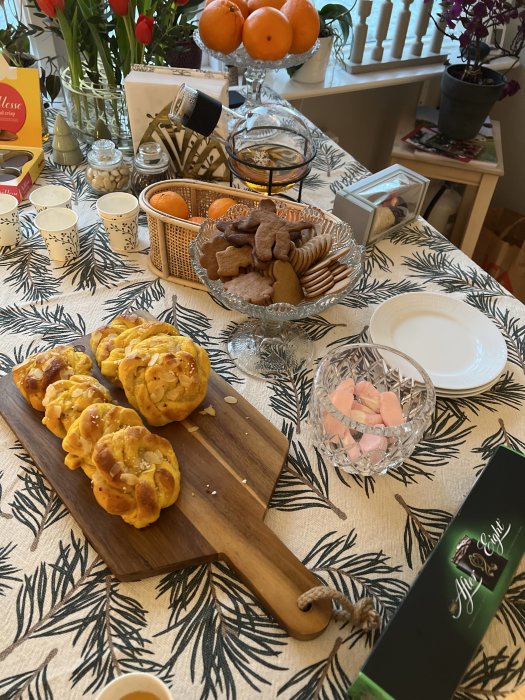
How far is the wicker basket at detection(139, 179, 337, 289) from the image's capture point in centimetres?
97

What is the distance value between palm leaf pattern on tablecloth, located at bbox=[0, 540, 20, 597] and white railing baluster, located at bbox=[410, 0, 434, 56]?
6.47 feet

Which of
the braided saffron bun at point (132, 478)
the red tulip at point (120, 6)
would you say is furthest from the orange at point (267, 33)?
the braided saffron bun at point (132, 478)

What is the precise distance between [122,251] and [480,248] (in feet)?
4.75

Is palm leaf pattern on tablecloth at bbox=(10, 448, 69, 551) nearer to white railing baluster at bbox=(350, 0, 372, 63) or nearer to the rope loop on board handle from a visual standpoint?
the rope loop on board handle

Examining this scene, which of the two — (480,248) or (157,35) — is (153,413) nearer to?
(157,35)

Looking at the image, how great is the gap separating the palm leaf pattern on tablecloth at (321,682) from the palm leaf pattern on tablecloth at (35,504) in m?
0.32

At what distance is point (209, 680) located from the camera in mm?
564

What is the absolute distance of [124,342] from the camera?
794 mm

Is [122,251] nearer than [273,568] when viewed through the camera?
No

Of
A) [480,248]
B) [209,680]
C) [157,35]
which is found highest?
[157,35]

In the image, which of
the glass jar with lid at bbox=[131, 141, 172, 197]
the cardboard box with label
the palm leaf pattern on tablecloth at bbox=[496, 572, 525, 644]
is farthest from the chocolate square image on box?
the cardboard box with label

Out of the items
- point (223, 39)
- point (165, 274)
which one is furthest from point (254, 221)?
point (223, 39)

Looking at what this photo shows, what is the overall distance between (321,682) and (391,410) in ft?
1.03

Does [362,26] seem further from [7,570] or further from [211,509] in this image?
[7,570]
